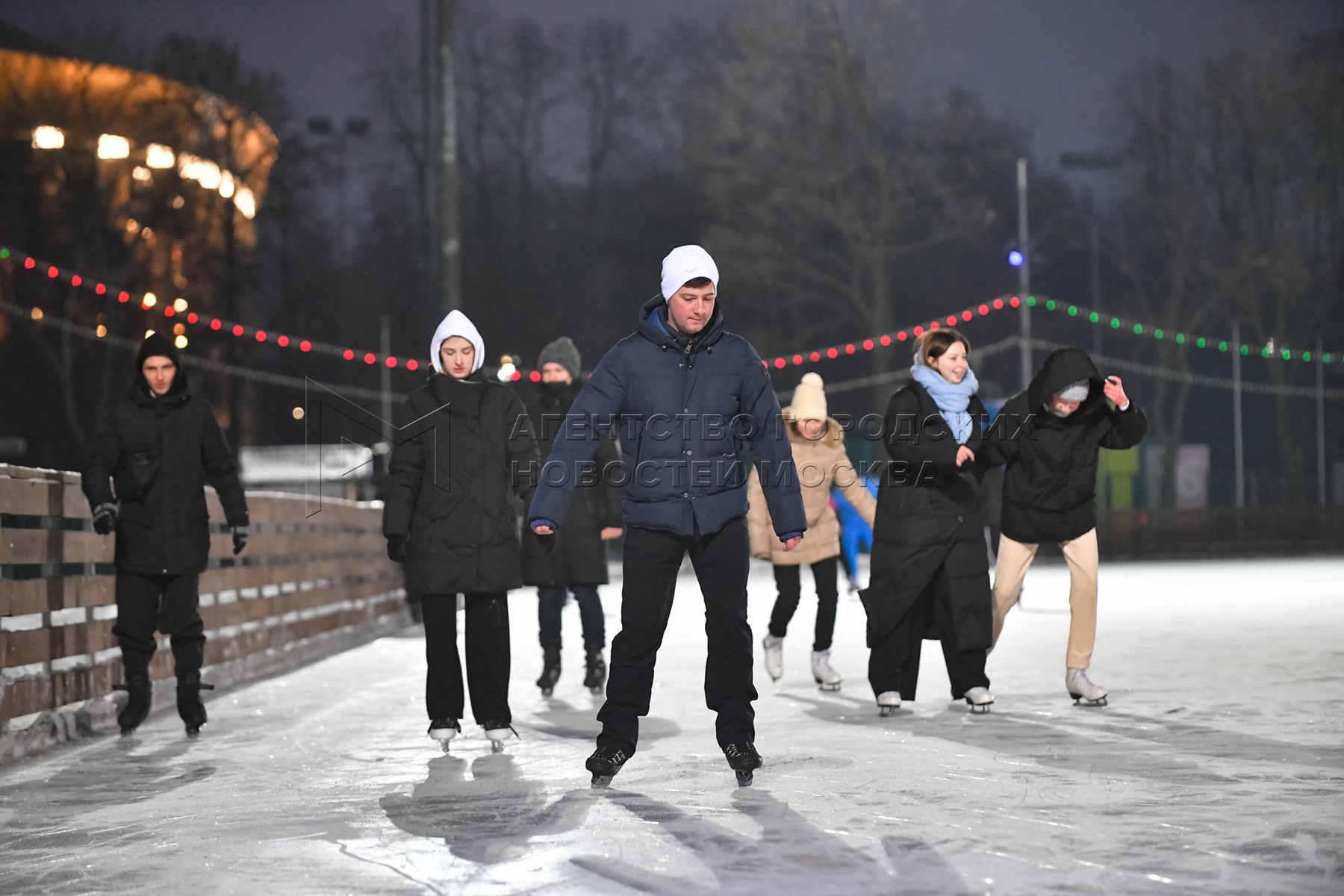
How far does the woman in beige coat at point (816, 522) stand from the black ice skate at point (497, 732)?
2549 mm

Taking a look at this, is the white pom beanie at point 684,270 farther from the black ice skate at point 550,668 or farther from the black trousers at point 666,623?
the black ice skate at point 550,668

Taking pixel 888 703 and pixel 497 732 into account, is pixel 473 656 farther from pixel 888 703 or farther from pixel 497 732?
pixel 888 703

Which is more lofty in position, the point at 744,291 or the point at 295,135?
the point at 295,135

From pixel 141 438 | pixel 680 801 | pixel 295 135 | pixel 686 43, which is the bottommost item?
pixel 680 801

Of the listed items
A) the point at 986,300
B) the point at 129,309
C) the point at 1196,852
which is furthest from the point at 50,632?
the point at 986,300

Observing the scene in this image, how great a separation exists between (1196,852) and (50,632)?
541 centimetres

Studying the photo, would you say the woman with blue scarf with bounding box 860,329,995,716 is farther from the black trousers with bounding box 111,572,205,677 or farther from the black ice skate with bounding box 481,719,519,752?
the black trousers with bounding box 111,572,205,677

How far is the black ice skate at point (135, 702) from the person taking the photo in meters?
8.18

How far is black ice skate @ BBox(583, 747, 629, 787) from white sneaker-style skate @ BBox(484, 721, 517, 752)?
1.22 meters

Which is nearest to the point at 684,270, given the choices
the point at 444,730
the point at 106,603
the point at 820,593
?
the point at 444,730

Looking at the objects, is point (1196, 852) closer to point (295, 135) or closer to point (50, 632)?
point (50, 632)

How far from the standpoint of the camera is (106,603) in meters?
8.97

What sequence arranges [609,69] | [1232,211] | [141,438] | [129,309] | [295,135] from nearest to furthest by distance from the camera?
[141,438], [129,309], [295,135], [1232,211], [609,69]

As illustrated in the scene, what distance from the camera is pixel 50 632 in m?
8.07
